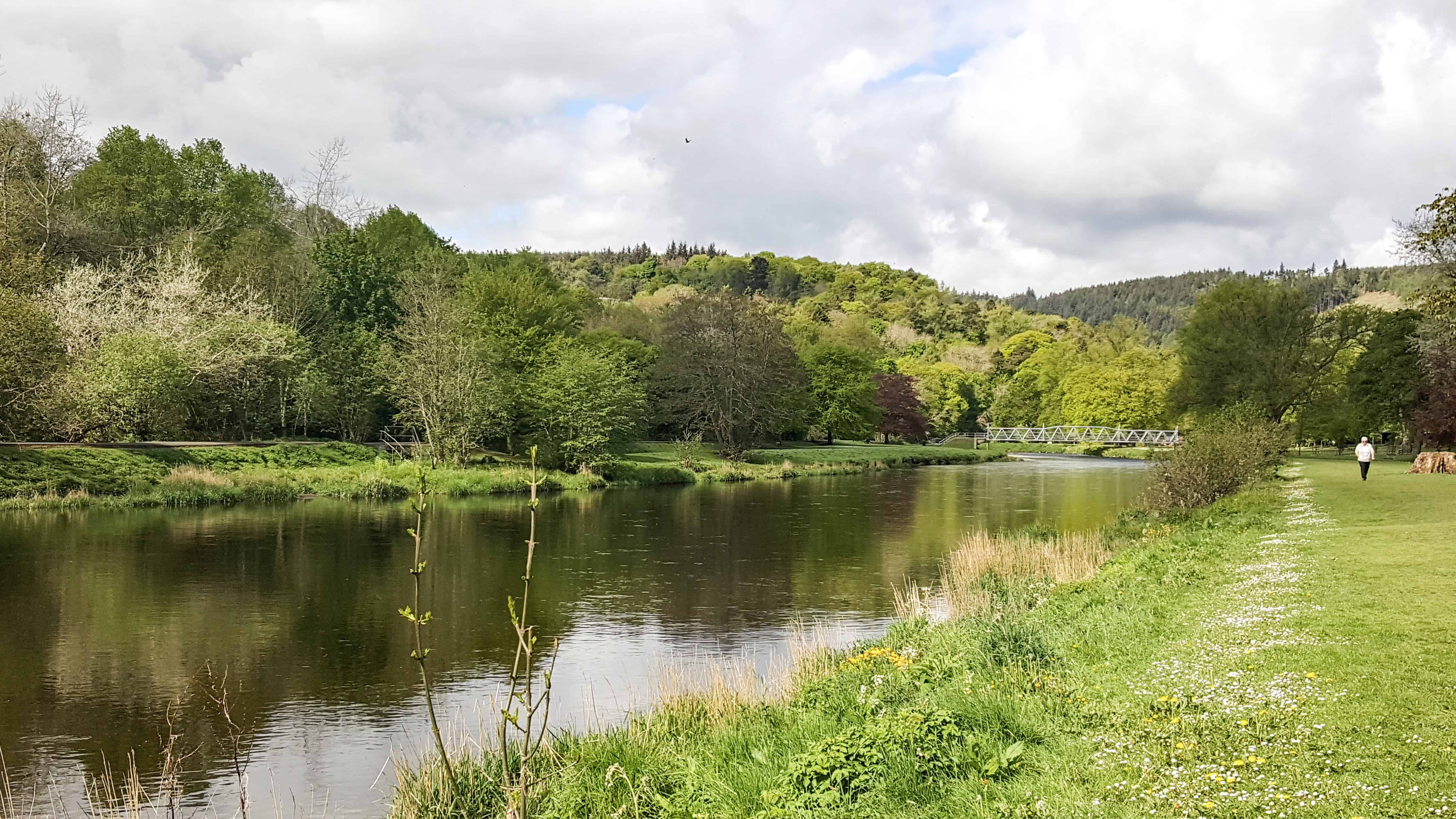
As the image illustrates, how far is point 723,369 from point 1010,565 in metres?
43.1

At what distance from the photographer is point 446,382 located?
46.6 metres

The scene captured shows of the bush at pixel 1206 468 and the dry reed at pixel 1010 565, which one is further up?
the bush at pixel 1206 468

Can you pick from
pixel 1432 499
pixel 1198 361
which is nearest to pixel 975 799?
pixel 1432 499

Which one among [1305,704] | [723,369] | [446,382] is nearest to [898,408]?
[723,369]

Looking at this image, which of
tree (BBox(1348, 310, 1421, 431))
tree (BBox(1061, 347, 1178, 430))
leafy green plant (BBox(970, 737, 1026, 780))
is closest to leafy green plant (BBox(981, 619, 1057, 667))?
leafy green plant (BBox(970, 737, 1026, 780))

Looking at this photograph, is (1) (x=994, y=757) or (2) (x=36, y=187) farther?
(2) (x=36, y=187)

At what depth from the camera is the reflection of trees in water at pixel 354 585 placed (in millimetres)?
14719

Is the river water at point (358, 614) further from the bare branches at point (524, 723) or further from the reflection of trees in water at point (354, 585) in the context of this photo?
the bare branches at point (524, 723)

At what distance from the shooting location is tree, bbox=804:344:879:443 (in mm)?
80625

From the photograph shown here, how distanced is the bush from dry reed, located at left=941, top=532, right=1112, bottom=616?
7.73m

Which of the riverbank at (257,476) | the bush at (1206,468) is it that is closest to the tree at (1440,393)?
the bush at (1206,468)

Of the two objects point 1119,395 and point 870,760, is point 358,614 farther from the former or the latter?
point 1119,395

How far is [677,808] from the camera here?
331 inches

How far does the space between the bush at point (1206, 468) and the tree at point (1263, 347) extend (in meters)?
27.8
